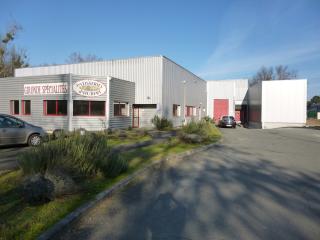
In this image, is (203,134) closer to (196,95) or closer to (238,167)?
(238,167)

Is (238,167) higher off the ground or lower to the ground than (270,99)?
lower

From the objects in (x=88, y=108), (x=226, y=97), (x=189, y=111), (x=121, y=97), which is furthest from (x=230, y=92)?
(x=88, y=108)

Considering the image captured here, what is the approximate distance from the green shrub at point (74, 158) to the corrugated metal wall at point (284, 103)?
3393 centimetres

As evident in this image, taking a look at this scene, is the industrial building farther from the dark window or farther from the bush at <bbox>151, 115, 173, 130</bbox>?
the bush at <bbox>151, 115, 173, 130</bbox>

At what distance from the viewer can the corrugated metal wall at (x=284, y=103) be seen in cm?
3694

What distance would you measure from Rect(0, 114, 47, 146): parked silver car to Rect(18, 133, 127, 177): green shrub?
6.35 meters

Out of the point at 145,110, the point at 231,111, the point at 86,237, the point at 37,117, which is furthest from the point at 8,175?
the point at 231,111

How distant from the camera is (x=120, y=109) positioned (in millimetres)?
26094

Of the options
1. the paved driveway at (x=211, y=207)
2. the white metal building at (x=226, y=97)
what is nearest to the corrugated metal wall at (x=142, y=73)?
the paved driveway at (x=211, y=207)

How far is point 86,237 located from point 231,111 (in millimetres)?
49078

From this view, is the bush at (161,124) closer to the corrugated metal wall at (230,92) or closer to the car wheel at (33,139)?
the car wheel at (33,139)

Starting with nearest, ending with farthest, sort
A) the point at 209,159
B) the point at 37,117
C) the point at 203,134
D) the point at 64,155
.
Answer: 1. the point at 64,155
2. the point at 209,159
3. the point at 203,134
4. the point at 37,117

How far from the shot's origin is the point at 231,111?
51219 millimetres

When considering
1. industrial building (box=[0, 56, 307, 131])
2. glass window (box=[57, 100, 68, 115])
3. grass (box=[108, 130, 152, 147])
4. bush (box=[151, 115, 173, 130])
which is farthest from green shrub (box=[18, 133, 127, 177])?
bush (box=[151, 115, 173, 130])
